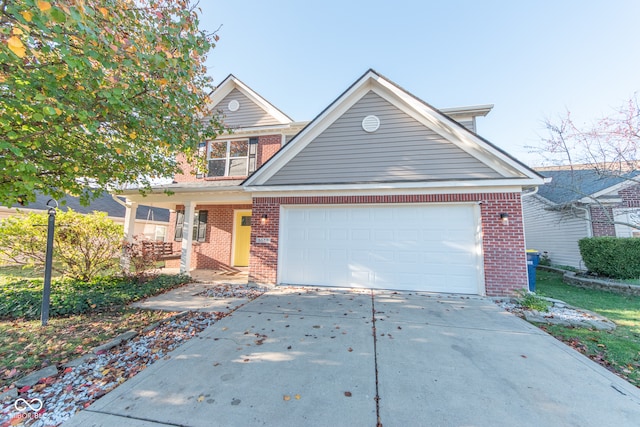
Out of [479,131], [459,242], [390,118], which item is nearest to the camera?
[459,242]

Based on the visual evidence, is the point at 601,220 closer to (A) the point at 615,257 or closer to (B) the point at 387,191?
(A) the point at 615,257

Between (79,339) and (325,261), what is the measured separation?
16.8 ft

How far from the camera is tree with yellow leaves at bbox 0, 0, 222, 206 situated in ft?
10.3

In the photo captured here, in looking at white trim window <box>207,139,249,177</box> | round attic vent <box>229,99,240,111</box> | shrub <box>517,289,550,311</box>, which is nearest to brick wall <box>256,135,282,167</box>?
white trim window <box>207,139,249,177</box>

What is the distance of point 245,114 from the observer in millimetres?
10836

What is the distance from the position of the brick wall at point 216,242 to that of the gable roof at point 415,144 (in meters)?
3.55

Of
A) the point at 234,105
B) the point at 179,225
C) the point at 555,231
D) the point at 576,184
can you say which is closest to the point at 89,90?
the point at 234,105

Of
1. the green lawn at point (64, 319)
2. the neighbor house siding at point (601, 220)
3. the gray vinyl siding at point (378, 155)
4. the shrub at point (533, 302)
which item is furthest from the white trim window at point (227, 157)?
the neighbor house siding at point (601, 220)

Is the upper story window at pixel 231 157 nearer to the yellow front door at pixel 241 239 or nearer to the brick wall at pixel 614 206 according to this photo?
the yellow front door at pixel 241 239

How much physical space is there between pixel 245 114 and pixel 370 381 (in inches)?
425

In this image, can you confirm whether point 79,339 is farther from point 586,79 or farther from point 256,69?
point 586,79

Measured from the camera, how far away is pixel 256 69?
9.56 m

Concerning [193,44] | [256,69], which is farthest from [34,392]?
[256,69]

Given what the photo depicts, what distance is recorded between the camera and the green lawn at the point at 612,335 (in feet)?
10.7
